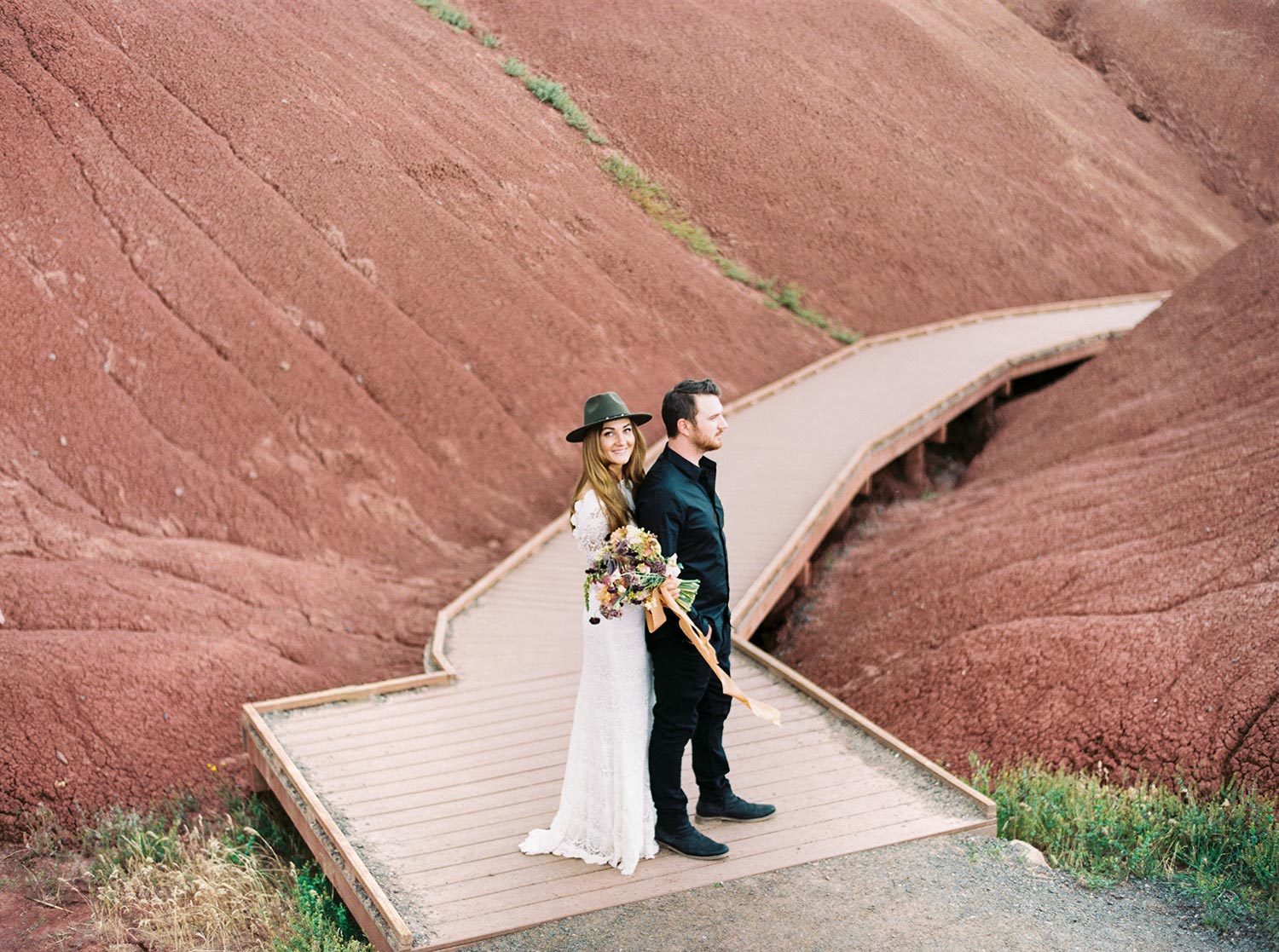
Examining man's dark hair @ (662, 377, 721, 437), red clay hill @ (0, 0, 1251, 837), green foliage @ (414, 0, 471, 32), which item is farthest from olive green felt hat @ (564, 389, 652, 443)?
green foliage @ (414, 0, 471, 32)

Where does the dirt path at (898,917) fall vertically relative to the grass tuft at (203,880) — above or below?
above

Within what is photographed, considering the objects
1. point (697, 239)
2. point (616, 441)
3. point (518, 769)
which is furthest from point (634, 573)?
point (697, 239)

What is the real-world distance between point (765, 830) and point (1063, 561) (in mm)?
4464

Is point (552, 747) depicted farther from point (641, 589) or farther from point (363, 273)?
point (363, 273)

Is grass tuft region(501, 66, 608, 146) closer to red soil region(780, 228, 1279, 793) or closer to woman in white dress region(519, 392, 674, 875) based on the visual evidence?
red soil region(780, 228, 1279, 793)

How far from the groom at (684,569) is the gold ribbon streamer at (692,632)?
11 cm

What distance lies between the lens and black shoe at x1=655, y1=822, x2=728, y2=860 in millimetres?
5711

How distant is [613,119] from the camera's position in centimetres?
2223

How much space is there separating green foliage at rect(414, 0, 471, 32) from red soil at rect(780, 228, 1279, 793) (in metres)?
13.6

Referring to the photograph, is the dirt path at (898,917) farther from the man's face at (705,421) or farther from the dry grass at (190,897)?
the man's face at (705,421)

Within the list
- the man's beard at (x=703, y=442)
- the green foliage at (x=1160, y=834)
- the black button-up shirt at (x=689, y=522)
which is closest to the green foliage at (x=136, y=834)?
the black button-up shirt at (x=689, y=522)

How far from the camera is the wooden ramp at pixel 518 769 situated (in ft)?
18.4

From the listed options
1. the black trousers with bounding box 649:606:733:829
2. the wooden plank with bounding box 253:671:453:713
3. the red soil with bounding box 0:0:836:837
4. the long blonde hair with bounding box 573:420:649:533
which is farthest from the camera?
the red soil with bounding box 0:0:836:837

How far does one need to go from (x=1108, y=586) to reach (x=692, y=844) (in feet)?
14.7
